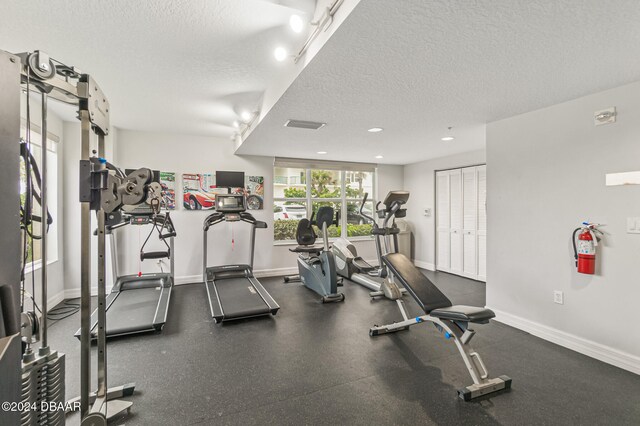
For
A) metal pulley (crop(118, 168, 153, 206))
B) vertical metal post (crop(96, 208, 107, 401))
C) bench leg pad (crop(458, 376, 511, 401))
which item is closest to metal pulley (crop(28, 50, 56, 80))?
metal pulley (crop(118, 168, 153, 206))

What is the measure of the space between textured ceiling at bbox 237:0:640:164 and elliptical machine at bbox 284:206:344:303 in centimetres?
162

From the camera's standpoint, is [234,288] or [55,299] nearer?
[55,299]

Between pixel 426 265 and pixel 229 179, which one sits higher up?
pixel 229 179

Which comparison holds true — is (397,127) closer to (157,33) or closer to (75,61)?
Result: (157,33)

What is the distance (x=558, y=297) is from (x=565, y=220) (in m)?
0.77

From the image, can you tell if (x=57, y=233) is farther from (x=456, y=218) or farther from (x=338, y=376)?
(x=456, y=218)

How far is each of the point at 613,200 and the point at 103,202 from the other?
3.85 metres

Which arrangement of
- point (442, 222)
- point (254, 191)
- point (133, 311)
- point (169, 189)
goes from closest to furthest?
1. point (133, 311)
2. point (169, 189)
3. point (254, 191)
4. point (442, 222)

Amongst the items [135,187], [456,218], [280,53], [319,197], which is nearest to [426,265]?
[456,218]

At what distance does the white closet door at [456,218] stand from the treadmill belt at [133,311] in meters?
5.17

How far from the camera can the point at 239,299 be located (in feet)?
13.2

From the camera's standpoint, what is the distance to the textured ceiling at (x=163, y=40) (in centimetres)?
194

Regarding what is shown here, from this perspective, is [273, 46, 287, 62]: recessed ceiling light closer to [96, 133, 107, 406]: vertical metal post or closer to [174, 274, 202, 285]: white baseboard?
[96, 133, 107, 406]: vertical metal post

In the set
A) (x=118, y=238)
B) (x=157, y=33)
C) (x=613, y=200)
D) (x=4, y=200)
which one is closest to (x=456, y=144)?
(x=613, y=200)
